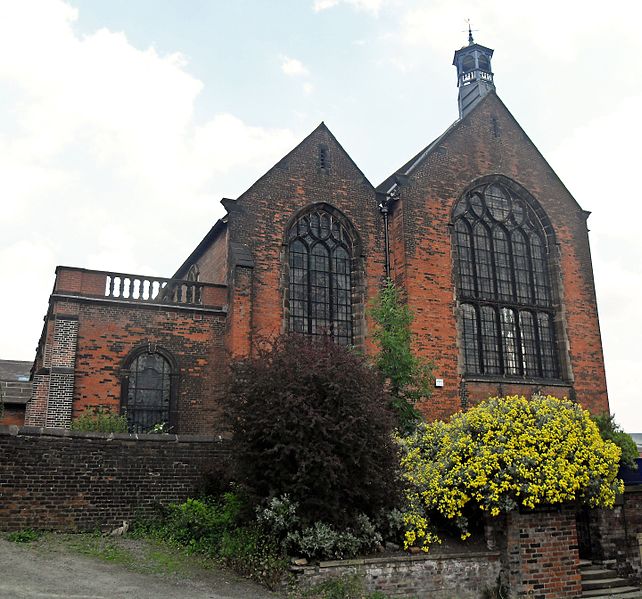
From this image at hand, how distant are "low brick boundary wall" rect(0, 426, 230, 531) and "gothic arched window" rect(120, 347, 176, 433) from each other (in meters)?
5.74

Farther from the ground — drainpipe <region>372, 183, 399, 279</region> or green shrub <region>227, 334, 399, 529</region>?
drainpipe <region>372, 183, 399, 279</region>

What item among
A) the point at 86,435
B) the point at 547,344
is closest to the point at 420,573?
the point at 86,435

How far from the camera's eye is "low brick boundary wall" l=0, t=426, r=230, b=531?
11.8 meters

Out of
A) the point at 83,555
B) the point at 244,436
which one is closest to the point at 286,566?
the point at 244,436

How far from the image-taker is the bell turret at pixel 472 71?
3306cm

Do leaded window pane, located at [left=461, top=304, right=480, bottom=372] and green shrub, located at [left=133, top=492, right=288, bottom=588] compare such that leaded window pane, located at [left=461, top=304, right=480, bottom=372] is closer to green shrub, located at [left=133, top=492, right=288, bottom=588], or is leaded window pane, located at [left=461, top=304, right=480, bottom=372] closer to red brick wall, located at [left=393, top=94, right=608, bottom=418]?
red brick wall, located at [left=393, top=94, right=608, bottom=418]

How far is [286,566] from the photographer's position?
10758 millimetres

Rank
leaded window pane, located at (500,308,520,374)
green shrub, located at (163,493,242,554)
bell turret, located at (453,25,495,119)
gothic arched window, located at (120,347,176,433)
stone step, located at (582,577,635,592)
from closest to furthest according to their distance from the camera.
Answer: green shrub, located at (163,493,242,554) → stone step, located at (582,577,635,592) → gothic arched window, located at (120,347,176,433) → leaded window pane, located at (500,308,520,374) → bell turret, located at (453,25,495,119)

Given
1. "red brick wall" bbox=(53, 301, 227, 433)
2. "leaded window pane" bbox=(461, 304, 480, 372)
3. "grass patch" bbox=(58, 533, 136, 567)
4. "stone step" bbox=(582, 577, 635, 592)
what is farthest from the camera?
"leaded window pane" bbox=(461, 304, 480, 372)

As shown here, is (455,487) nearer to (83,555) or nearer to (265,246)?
(83,555)

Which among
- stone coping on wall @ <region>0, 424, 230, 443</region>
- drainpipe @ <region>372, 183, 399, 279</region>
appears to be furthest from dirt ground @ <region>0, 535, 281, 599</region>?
drainpipe @ <region>372, 183, 399, 279</region>

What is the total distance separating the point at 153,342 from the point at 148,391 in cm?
140

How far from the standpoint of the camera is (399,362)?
59.8ft

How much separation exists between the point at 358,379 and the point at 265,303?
959cm
